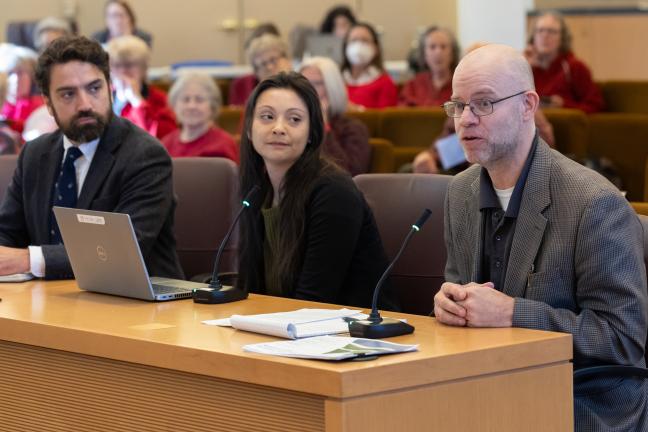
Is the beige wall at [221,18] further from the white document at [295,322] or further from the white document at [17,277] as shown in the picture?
the white document at [295,322]

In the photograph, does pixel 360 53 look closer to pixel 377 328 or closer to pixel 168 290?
pixel 168 290

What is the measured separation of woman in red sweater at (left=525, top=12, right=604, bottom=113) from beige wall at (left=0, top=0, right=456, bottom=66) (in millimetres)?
5207

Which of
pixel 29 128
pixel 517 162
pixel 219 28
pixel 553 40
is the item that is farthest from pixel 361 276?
pixel 219 28

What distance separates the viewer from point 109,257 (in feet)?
9.78

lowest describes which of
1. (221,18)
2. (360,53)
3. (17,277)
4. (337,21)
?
(17,277)

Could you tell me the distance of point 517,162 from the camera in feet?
8.93

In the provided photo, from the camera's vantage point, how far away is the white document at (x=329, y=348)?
2.13 metres

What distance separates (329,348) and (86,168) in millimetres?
1744

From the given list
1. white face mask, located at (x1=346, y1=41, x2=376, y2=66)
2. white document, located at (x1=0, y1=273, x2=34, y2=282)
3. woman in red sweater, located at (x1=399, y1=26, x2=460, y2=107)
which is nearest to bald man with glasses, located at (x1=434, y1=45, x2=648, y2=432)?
white document, located at (x1=0, y1=273, x2=34, y2=282)

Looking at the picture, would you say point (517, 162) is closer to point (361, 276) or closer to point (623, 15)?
point (361, 276)

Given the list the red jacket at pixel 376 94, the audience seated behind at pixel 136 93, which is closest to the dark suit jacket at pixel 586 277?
the audience seated behind at pixel 136 93

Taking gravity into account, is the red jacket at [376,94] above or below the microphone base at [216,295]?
above

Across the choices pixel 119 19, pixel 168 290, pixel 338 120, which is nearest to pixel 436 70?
pixel 338 120

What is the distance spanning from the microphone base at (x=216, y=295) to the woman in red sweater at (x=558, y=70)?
5387 mm
